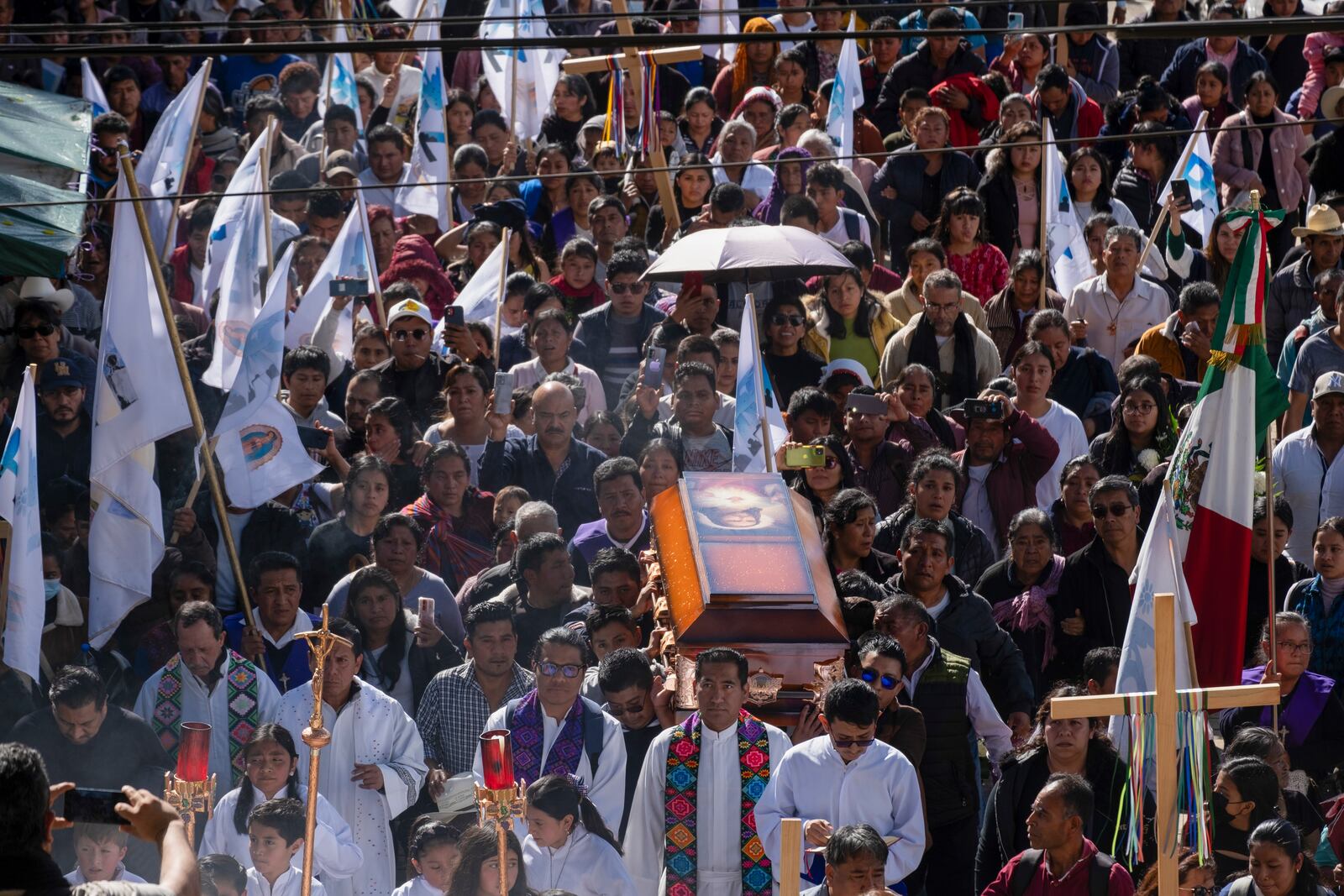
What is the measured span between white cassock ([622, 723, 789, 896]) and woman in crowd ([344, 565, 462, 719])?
145 cm

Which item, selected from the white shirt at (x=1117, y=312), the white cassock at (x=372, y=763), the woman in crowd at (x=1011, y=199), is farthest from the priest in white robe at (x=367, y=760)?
the woman in crowd at (x=1011, y=199)

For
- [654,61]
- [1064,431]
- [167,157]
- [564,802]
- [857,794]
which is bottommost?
[564,802]

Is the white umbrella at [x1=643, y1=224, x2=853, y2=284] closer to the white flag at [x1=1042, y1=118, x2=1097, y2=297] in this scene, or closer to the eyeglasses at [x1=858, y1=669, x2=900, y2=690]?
the white flag at [x1=1042, y1=118, x2=1097, y2=297]

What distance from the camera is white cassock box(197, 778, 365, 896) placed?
8.53 metres

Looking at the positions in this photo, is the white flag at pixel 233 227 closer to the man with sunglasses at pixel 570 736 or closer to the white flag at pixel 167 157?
the white flag at pixel 167 157

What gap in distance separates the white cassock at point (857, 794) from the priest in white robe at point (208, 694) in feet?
7.55

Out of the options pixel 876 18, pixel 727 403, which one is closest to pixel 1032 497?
pixel 727 403

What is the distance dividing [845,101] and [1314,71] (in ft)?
10.3

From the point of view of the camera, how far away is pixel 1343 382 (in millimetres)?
11031

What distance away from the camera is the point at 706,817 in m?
Result: 8.48

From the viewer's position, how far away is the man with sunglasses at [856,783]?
8109mm

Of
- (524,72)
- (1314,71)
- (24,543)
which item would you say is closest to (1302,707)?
(24,543)

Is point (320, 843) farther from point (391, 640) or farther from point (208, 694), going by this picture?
point (391, 640)

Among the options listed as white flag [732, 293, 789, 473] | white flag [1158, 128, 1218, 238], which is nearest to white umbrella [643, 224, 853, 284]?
white flag [732, 293, 789, 473]
